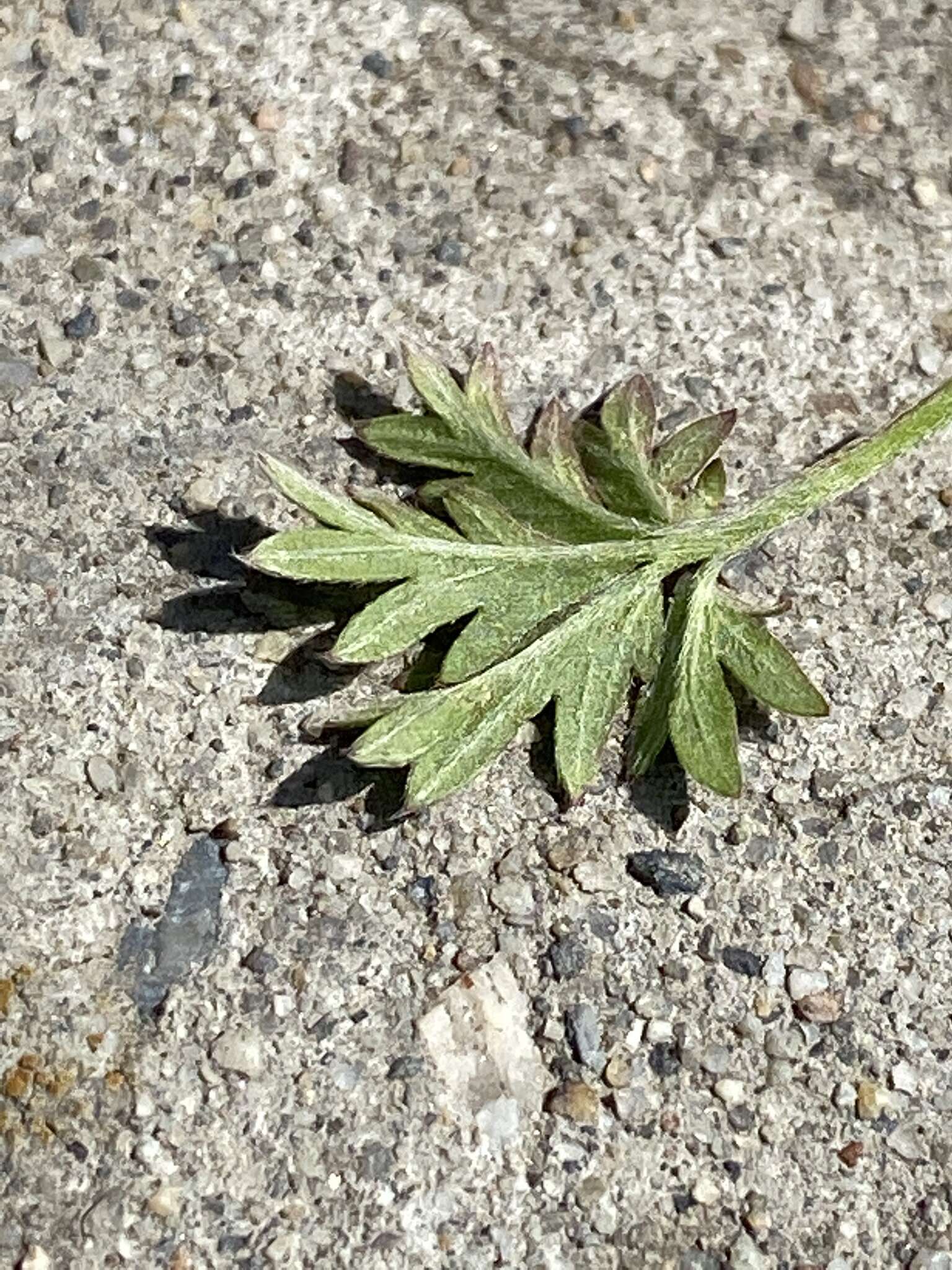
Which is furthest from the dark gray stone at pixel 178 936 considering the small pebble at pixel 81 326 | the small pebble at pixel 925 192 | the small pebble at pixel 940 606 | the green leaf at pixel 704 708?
the small pebble at pixel 925 192

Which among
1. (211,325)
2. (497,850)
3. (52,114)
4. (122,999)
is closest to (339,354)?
(211,325)

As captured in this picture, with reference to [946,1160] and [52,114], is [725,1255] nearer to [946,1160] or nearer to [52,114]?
[946,1160]

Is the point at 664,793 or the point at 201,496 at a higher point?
the point at 201,496

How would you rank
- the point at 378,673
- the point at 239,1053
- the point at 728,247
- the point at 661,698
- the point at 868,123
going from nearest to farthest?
1. the point at 239,1053
2. the point at 661,698
3. the point at 378,673
4. the point at 728,247
5. the point at 868,123

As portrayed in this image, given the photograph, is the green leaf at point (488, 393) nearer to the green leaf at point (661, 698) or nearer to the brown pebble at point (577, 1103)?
the green leaf at point (661, 698)

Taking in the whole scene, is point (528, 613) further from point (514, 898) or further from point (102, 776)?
point (102, 776)

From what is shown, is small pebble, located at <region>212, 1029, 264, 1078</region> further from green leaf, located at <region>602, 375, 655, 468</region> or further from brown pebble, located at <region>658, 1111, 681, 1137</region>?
green leaf, located at <region>602, 375, 655, 468</region>

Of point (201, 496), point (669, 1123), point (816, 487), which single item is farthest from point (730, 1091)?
point (201, 496)
